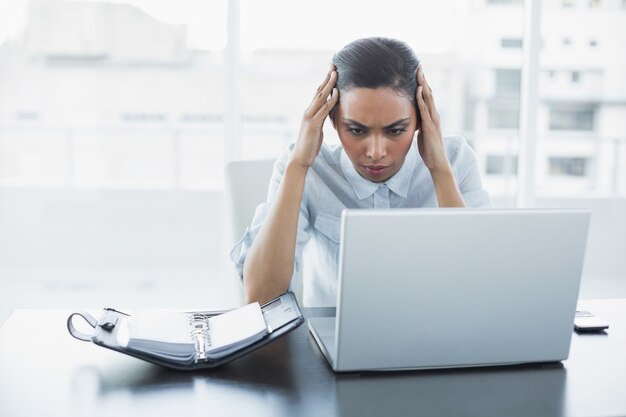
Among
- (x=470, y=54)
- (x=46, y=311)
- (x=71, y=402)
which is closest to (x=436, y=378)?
(x=71, y=402)

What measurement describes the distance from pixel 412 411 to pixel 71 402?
1.52 ft

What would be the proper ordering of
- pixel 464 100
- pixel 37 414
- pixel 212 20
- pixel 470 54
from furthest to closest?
pixel 464 100 → pixel 470 54 → pixel 212 20 → pixel 37 414

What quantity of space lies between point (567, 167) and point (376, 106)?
342 cm

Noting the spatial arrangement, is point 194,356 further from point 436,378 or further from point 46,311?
point 46,311

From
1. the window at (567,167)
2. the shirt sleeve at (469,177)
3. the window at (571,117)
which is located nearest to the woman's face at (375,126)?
the shirt sleeve at (469,177)

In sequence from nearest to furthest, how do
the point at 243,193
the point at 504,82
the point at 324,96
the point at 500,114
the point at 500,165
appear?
the point at 324,96
the point at 243,193
the point at 504,82
the point at 500,114
the point at 500,165

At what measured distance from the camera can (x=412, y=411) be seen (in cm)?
94

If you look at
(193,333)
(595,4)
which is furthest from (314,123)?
(595,4)

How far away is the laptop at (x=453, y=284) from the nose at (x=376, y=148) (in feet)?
1.69

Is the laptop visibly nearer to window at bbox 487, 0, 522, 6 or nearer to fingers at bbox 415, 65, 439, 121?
fingers at bbox 415, 65, 439, 121

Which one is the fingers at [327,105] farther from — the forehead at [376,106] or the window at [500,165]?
the window at [500,165]

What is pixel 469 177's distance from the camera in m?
1.74

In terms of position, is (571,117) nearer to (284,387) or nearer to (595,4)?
(595,4)

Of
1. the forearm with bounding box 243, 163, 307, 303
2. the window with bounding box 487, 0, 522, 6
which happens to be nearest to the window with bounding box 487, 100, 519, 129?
the window with bounding box 487, 0, 522, 6
